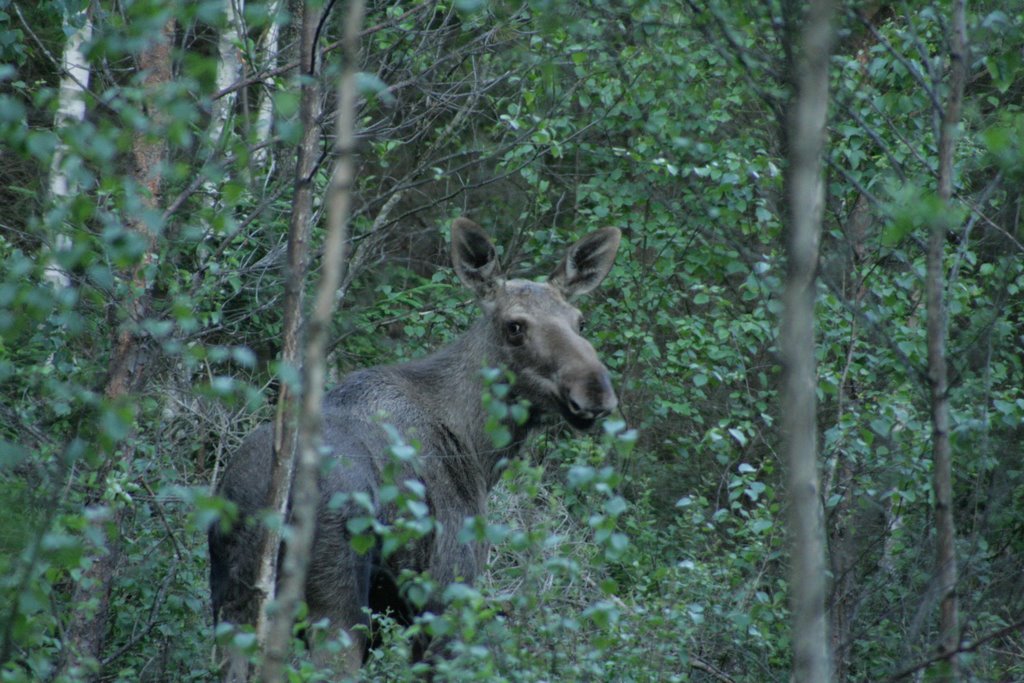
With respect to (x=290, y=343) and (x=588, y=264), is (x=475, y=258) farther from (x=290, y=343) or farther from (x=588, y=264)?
(x=290, y=343)

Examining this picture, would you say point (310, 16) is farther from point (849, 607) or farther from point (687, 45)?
point (687, 45)

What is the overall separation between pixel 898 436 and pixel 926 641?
74.6 inches

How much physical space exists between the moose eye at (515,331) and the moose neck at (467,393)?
16 cm

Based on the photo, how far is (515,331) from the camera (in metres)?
7.62

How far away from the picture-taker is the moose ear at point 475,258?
7887mm

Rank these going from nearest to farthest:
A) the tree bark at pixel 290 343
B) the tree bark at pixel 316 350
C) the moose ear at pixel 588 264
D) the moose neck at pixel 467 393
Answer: the tree bark at pixel 316 350
the tree bark at pixel 290 343
the moose neck at pixel 467 393
the moose ear at pixel 588 264

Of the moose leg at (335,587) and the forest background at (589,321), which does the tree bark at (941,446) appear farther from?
the moose leg at (335,587)

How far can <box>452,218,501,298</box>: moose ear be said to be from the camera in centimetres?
789

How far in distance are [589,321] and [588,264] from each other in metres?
2.47

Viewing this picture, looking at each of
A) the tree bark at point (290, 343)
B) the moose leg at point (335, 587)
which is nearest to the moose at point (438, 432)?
the moose leg at point (335, 587)

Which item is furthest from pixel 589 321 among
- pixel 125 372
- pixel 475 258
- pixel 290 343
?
pixel 290 343

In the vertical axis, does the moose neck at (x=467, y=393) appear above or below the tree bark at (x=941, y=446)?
above

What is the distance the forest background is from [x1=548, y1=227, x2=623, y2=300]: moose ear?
710mm

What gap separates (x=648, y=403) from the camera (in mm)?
10797
